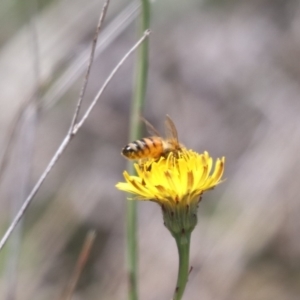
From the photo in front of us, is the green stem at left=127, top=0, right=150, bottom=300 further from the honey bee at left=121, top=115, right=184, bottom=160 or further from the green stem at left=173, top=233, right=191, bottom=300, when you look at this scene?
the green stem at left=173, top=233, right=191, bottom=300

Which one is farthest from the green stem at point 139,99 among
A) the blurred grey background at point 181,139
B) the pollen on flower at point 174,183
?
the blurred grey background at point 181,139

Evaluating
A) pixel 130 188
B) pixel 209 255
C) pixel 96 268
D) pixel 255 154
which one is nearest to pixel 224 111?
pixel 255 154

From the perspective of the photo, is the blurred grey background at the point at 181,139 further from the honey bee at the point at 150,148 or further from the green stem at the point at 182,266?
the green stem at the point at 182,266

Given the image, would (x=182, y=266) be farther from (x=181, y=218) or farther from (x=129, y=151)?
(x=129, y=151)

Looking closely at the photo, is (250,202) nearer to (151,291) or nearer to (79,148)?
(151,291)

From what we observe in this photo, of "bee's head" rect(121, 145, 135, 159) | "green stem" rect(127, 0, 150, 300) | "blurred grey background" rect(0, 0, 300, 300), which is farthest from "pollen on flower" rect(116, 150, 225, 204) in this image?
"blurred grey background" rect(0, 0, 300, 300)

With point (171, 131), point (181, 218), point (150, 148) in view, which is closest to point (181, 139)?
Result: point (171, 131)
